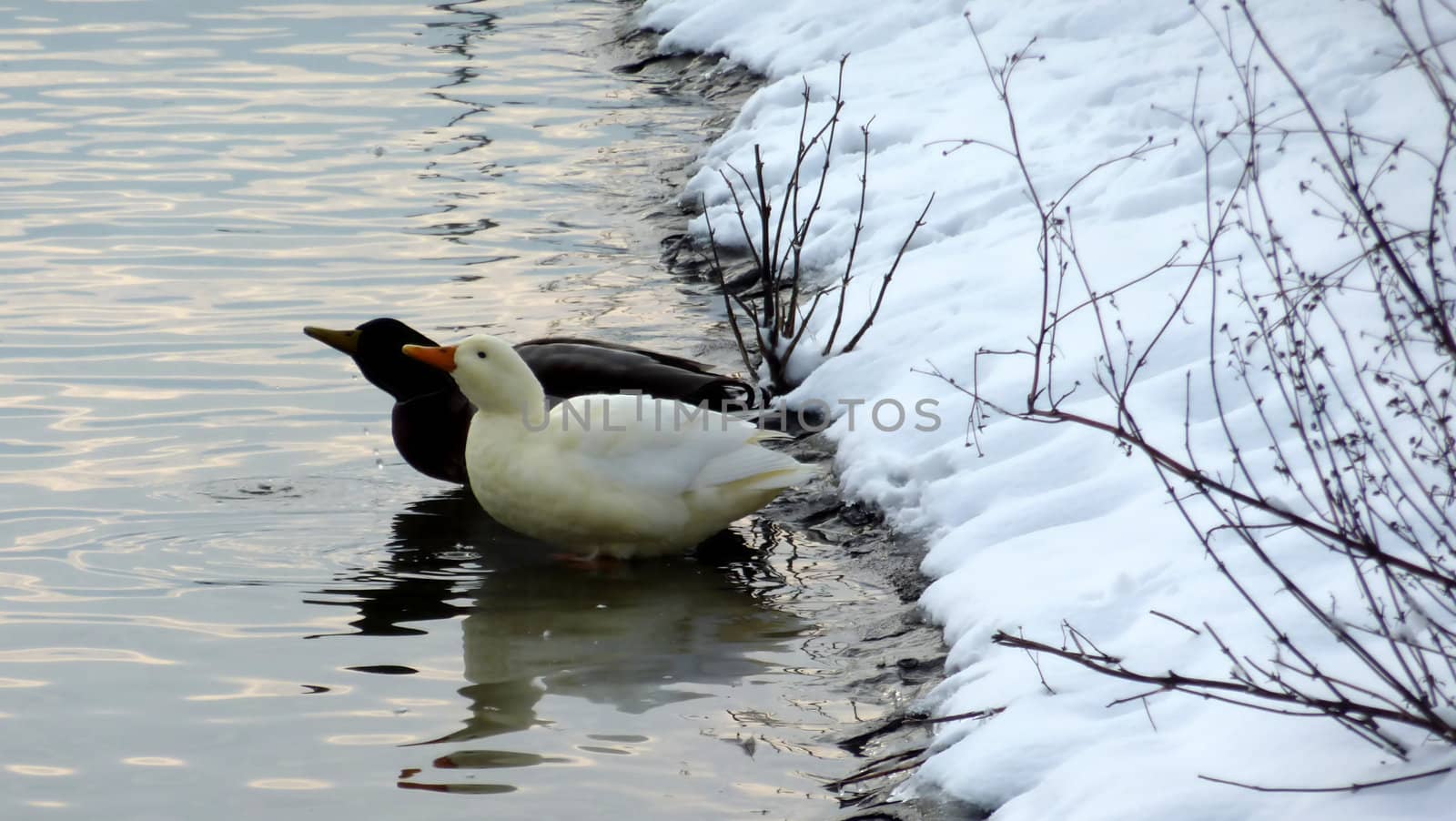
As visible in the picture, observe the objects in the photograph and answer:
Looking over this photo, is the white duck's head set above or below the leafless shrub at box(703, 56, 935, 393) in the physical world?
below

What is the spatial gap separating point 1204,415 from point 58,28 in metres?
12.2

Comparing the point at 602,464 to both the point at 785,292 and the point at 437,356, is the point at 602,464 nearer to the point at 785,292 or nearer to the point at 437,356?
the point at 437,356

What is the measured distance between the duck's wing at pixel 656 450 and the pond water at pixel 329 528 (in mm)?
332

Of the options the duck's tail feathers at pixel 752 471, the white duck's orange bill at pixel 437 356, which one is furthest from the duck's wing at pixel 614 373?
the duck's tail feathers at pixel 752 471

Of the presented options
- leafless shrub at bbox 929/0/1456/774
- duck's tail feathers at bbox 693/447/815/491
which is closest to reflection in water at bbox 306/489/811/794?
duck's tail feathers at bbox 693/447/815/491

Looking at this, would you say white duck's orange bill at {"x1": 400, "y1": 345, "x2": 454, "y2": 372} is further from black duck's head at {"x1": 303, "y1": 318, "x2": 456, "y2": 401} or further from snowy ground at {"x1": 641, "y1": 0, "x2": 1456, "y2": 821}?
snowy ground at {"x1": 641, "y1": 0, "x2": 1456, "y2": 821}

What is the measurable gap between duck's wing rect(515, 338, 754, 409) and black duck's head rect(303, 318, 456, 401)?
0.38 metres

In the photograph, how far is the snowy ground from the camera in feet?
11.2

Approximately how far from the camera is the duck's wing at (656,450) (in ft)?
17.2

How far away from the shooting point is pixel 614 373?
5977mm

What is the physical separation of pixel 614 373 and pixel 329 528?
1177 mm

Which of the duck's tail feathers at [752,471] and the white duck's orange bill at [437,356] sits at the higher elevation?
the white duck's orange bill at [437,356]

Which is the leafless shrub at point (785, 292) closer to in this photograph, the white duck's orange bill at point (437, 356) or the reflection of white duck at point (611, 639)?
the white duck's orange bill at point (437, 356)

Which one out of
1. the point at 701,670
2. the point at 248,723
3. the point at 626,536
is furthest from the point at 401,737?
the point at 626,536
